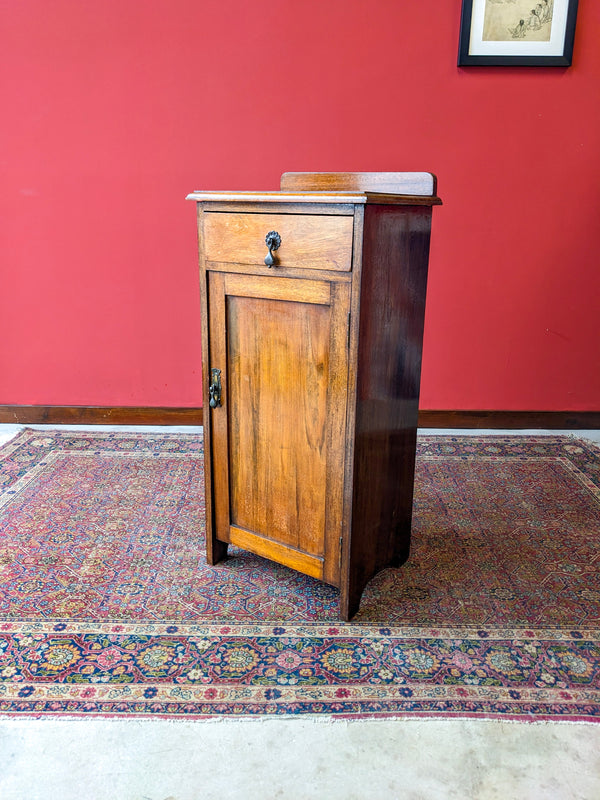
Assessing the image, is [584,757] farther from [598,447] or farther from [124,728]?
[598,447]

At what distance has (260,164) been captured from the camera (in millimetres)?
3172

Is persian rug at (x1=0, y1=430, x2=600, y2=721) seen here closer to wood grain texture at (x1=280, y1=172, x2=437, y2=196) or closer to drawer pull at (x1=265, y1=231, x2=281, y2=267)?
drawer pull at (x1=265, y1=231, x2=281, y2=267)

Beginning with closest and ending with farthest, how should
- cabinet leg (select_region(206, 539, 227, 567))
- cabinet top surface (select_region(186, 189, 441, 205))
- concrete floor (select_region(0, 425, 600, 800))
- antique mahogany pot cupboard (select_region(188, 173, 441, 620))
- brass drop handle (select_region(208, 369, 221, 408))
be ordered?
concrete floor (select_region(0, 425, 600, 800)), cabinet top surface (select_region(186, 189, 441, 205)), antique mahogany pot cupboard (select_region(188, 173, 441, 620)), brass drop handle (select_region(208, 369, 221, 408)), cabinet leg (select_region(206, 539, 227, 567))

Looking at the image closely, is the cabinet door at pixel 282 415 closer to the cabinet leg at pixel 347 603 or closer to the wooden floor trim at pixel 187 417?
the cabinet leg at pixel 347 603

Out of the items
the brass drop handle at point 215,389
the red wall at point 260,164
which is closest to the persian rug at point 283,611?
the brass drop handle at point 215,389

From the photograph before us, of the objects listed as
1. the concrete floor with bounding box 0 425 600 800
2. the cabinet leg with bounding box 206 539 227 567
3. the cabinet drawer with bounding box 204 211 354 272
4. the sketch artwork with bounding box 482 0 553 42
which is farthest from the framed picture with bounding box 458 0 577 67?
the concrete floor with bounding box 0 425 600 800

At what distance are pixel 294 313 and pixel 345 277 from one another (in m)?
0.20

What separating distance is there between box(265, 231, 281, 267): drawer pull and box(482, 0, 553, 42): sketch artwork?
6.41 feet

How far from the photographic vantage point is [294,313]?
1807mm

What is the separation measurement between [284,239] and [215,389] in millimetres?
507

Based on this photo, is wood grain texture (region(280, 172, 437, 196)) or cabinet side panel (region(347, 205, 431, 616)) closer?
cabinet side panel (region(347, 205, 431, 616))

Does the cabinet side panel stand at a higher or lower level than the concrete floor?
higher

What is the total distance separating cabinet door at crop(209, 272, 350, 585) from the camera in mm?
1775

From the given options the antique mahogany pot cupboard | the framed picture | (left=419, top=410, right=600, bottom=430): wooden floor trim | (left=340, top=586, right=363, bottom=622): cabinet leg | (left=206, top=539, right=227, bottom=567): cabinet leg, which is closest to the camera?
the antique mahogany pot cupboard
